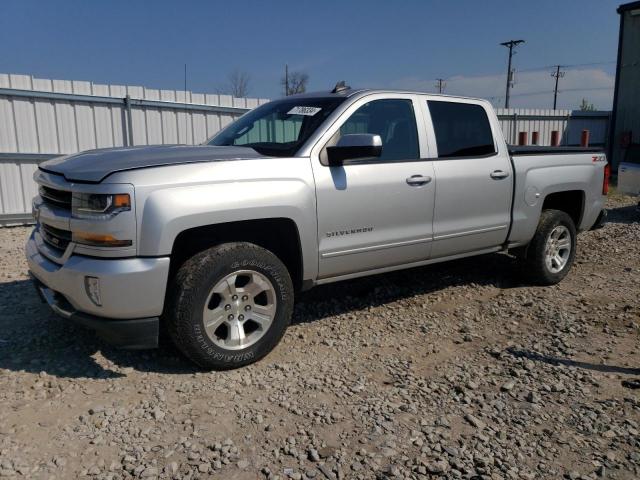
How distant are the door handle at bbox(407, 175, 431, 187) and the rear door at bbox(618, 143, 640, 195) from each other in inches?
278

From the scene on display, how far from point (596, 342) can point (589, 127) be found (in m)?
18.2

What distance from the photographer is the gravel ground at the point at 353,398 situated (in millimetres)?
2609

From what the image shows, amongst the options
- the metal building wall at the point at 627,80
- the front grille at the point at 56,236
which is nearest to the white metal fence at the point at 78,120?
the front grille at the point at 56,236

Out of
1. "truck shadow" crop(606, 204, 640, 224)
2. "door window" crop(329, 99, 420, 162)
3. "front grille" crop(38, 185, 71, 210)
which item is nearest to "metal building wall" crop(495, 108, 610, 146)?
"truck shadow" crop(606, 204, 640, 224)

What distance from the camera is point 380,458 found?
2635 mm

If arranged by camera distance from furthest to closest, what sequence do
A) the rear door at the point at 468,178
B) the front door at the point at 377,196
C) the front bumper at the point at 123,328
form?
the rear door at the point at 468,178 → the front door at the point at 377,196 → the front bumper at the point at 123,328

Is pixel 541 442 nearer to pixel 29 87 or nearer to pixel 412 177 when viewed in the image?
pixel 412 177

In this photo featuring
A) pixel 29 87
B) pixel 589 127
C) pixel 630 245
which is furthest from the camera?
pixel 589 127

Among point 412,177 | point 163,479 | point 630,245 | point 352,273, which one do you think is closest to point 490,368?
point 352,273

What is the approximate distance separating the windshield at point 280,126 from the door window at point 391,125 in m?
0.24

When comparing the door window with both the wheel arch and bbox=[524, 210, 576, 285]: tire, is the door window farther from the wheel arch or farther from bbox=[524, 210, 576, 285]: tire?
the wheel arch

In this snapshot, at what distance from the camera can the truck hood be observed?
3.16 meters

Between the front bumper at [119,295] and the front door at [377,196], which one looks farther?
the front door at [377,196]

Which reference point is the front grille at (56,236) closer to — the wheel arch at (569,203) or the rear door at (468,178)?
the rear door at (468,178)
